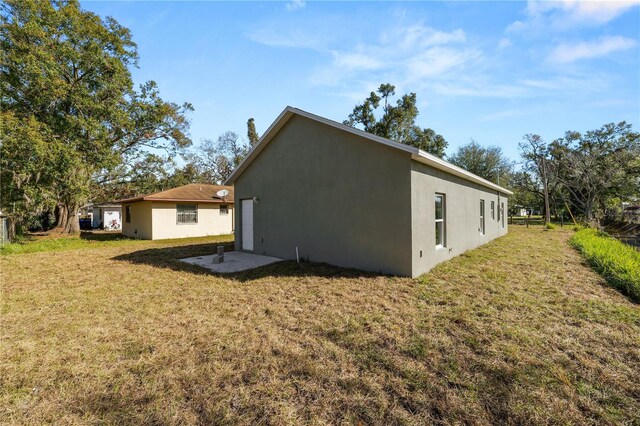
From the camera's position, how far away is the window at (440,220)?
8.01 m

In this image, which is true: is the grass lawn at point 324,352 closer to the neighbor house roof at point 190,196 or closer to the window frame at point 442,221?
the window frame at point 442,221

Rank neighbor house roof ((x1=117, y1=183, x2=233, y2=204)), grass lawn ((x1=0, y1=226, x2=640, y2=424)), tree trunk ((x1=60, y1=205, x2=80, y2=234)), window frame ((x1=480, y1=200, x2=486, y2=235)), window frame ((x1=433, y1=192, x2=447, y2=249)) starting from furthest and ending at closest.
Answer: tree trunk ((x1=60, y1=205, x2=80, y2=234)) → neighbor house roof ((x1=117, y1=183, x2=233, y2=204)) → window frame ((x1=480, y1=200, x2=486, y2=235)) → window frame ((x1=433, y1=192, x2=447, y2=249)) → grass lawn ((x1=0, y1=226, x2=640, y2=424))

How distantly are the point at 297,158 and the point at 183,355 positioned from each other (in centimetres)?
645

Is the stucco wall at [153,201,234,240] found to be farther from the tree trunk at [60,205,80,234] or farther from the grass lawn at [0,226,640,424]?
the grass lawn at [0,226,640,424]

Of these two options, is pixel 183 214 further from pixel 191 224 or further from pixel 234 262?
pixel 234 262

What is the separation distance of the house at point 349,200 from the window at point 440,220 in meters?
0.03

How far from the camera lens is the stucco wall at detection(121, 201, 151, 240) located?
16.5 metres

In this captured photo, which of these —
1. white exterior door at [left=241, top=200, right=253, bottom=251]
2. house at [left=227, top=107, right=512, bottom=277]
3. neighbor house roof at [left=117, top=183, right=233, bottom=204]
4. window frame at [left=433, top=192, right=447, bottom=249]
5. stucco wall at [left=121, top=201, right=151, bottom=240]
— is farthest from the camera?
stucco wall at [left=121, top=201, right=151, bottom=240]

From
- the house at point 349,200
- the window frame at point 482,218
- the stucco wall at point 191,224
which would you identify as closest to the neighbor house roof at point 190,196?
the stucco wall at point 191,224

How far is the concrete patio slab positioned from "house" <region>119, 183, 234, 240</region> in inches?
326

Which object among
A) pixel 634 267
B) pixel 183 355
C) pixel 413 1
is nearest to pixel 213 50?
pixel 413 1

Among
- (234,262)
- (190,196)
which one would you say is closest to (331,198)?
(234,262)

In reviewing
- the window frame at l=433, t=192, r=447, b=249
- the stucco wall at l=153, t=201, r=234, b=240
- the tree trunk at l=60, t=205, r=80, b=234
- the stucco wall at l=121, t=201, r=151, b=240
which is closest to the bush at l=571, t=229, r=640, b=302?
the window frame at l=433, t=192, r=447, b=249

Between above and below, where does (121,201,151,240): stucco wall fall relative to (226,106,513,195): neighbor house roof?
below
